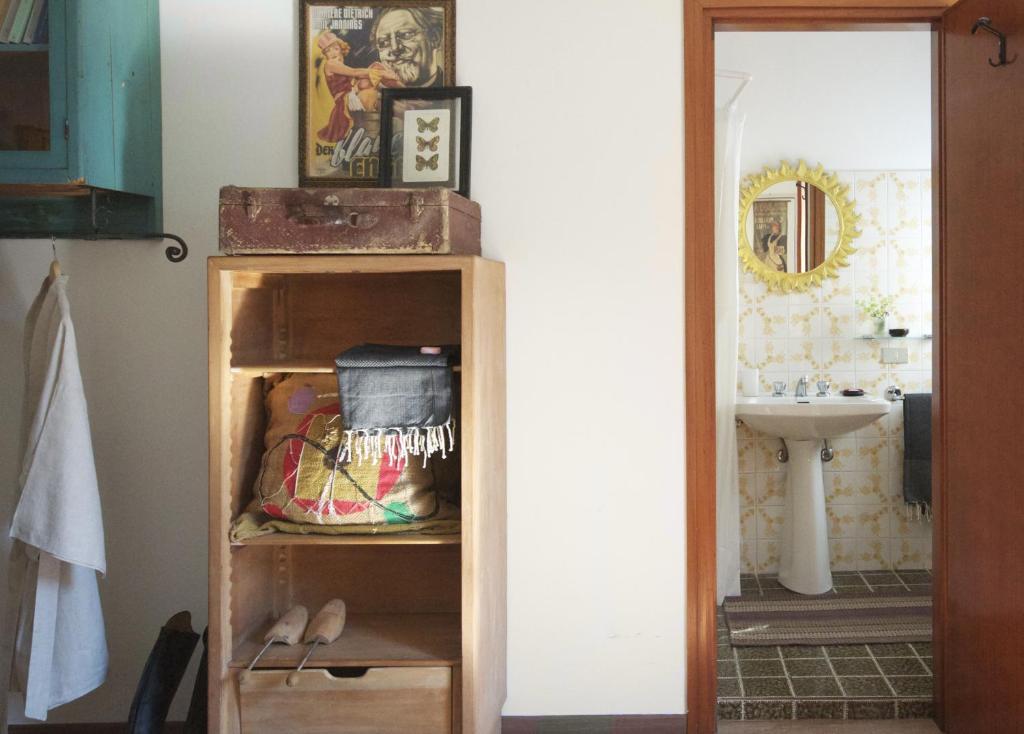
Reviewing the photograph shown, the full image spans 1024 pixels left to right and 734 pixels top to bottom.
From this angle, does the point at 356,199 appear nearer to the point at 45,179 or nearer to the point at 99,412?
the point at 45,179

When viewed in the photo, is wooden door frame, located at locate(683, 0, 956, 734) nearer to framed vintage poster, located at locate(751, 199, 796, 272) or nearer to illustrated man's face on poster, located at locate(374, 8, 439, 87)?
illustrated man's face on poster, located at locate(374, 8, 439, 87)

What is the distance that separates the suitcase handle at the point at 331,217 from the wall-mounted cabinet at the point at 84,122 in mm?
576

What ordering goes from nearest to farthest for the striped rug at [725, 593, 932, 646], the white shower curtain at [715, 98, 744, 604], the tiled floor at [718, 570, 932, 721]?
the tiled floor at [718, 570, 932, 721] → the striped rug at [725, 593, 932, 646] → the white shower curtain at [715, 98, 744, 604]

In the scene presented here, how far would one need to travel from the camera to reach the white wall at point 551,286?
8.33 ft

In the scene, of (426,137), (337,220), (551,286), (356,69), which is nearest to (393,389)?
(337,220)

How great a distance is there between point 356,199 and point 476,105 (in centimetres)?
62

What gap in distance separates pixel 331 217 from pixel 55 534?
973 mm

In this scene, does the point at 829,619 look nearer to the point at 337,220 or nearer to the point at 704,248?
the point at 704,248

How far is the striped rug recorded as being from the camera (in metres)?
3.38

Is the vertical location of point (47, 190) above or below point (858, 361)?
above

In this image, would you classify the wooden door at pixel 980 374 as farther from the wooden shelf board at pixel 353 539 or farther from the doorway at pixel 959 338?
the wooden shelf board at pixel 353 539

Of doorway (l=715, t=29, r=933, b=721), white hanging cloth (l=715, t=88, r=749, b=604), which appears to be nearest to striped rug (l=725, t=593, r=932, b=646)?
doorway (l=715, t=29, r=933, b=721)

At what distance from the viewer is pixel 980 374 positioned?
2453 mm

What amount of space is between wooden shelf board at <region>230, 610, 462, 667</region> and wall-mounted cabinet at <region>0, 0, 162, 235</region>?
45.9 inches
